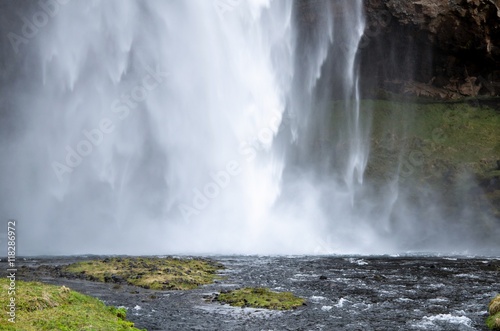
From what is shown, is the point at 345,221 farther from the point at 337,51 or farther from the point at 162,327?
the point at 162,327

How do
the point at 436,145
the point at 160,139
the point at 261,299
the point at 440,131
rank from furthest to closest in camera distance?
the point at 440,131, the point at 436,145, the point at 160,139, the point at 261,299

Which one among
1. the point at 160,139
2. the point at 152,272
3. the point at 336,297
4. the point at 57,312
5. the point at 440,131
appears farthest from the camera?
the point at 440,131

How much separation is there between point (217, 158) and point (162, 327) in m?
39.3

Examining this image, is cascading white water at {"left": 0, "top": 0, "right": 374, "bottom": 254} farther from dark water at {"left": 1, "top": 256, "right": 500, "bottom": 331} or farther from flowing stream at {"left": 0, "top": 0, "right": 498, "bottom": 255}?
dark water at {"left": 1, "top": 256, "right": 500, "bottom": 331}

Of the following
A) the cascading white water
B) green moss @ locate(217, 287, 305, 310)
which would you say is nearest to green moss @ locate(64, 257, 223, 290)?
green moss @ locate(217, 287, 305, 310)

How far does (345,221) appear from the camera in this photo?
6088 cm

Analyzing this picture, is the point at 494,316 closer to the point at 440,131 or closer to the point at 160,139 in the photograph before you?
the point at 160,139

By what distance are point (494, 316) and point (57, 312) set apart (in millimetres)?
14389

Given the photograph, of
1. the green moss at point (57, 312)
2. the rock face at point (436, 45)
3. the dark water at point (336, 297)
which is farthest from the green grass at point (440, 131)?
the green moss at point (57, 312)

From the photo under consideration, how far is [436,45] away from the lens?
66.2 m

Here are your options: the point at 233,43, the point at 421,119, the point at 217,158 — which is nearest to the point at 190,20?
the point at 233,43

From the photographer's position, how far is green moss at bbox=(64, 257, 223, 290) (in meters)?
28.1

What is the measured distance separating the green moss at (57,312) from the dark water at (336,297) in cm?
133

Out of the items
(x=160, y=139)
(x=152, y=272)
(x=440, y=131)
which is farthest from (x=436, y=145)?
(x=152, y=272)
